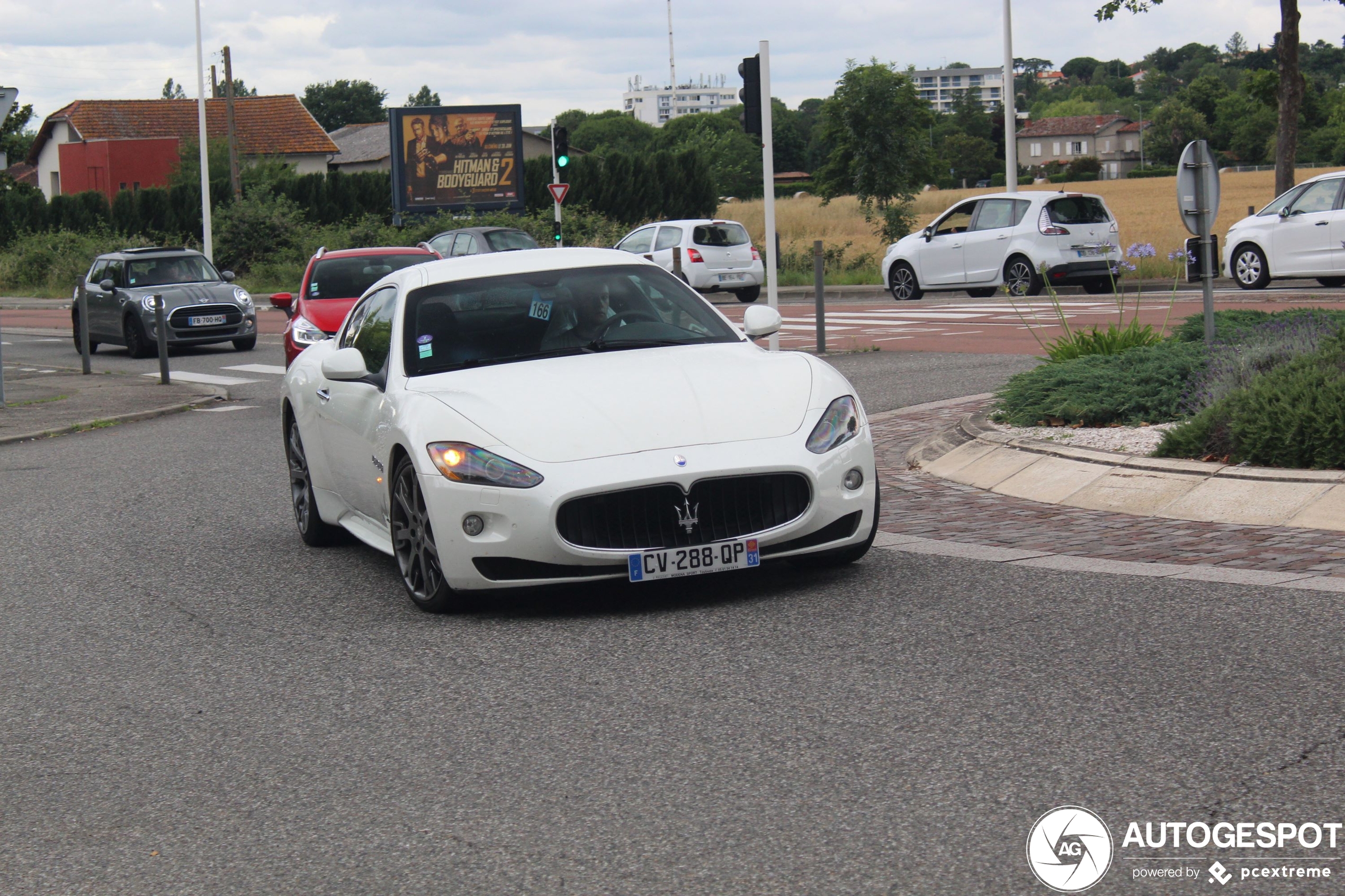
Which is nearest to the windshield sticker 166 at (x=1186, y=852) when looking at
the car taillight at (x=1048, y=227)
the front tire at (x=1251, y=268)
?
the front tire at (x=1251, y=268)

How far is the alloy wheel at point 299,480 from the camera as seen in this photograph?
8492 mm

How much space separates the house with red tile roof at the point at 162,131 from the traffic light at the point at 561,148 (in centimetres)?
5024

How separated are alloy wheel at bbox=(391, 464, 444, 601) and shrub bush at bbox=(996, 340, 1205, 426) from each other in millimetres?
4582

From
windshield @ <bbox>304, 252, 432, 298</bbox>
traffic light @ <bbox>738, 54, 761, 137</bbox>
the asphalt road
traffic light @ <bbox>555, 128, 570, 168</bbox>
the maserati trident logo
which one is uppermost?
traffic light @ <bbox>555, 128, 570, 168</bbox>

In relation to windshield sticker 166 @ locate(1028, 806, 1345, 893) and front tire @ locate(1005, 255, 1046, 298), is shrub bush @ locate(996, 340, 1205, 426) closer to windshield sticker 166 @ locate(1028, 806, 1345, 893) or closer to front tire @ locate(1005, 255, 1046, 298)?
windshield sticker 166 @ locate(1028, 806, 1345, 893)

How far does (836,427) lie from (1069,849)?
10.2 feet

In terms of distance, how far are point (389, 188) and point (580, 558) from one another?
2065 inches

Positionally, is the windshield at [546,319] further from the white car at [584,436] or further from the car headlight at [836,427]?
the car headlight at [836,427]

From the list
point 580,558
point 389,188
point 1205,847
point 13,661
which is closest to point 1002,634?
point 580,558

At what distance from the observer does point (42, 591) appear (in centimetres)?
755

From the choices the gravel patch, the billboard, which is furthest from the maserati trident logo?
Answer: the billboard

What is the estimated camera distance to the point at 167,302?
2539 centimetres

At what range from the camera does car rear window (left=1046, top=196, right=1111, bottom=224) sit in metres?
24.7

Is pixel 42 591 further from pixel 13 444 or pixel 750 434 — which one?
pixel 13 444
